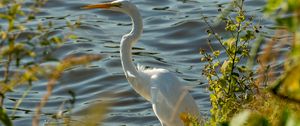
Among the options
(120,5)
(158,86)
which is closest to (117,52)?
(120,5)

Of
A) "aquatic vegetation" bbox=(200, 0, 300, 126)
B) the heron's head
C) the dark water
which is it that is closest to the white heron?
the heron's head

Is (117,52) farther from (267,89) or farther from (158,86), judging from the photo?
(267,89)

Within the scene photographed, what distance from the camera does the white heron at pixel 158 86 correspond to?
619 cm

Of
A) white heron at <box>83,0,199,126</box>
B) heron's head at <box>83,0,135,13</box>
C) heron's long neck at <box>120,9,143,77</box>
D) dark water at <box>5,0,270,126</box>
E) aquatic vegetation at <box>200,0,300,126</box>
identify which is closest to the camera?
aquatic vegetation at <box>200,0,300,126</box>

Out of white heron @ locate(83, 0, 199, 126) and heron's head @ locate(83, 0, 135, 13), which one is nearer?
white heron @ locate(83, 0, 199, 126)

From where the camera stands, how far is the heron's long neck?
6.77 metres

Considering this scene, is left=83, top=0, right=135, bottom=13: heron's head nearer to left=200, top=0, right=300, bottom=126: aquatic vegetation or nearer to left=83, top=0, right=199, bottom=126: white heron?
left=83, top=0, right=199, bottom=126: white heron

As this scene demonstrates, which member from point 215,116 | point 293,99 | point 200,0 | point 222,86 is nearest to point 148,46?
point 200,0

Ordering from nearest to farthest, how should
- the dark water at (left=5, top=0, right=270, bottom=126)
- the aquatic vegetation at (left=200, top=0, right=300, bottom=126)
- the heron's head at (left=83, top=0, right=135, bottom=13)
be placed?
the aquatic vegetation at (left=200, top=0, right=300, bottom=126)
the heron's head at (left=83, top=0, right=135, bottom=13)
the dark water at (left=5, top=0, right=270, bottom=126)

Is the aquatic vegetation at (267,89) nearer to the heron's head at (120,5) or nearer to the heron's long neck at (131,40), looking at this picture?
the heron's long neck at (131,40)

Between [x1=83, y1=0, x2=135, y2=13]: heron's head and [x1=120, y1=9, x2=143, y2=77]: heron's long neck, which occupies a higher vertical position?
[x1=83, y1=0, x2=135, y2=13]: heron's head

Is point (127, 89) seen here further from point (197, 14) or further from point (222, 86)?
point (222, 86)

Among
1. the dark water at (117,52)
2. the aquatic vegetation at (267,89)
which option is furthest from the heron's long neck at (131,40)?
the aquatic vegetation at (267,89)

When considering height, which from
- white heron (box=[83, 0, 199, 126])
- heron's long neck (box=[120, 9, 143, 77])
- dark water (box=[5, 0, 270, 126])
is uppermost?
heron's long neck (box=[120, 9, 143, 77])
